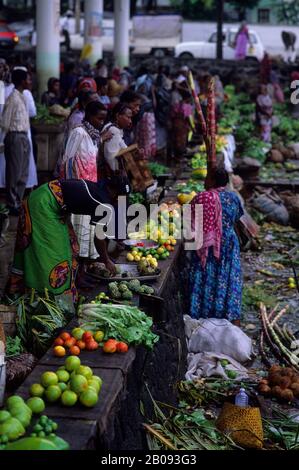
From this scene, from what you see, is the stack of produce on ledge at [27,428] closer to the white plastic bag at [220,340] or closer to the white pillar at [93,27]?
the white plastic bag at [220,340]

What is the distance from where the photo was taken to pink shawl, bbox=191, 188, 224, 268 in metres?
8.04

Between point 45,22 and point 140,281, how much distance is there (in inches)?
426

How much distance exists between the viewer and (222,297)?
8.33 meters

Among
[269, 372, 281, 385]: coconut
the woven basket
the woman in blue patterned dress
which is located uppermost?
the woman in blue patterned dress

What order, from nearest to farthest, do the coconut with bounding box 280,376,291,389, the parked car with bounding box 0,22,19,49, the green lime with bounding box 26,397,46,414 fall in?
the green lime with bounding box 26,397,46,414, the coconut with bounding box 280,376,291,389, the parked car with bounding box 0,22,19,49

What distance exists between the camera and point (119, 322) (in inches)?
226

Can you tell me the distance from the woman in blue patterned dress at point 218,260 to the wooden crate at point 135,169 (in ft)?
2.79

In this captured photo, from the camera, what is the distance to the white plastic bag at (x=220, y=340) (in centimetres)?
773

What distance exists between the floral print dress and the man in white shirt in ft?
9.69

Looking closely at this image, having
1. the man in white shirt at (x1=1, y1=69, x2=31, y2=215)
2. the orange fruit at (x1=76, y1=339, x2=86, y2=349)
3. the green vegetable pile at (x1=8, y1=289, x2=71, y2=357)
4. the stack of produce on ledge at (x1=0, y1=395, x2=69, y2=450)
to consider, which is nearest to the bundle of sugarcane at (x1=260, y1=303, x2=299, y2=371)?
the green vegetable pile at (x1=8, y1=289, x2=71, y2=357)

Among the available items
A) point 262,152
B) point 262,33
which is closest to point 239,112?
point 262,152

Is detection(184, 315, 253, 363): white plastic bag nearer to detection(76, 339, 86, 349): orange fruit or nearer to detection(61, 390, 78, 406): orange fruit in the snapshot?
detection(76, 339, 86, 349): orange fruit

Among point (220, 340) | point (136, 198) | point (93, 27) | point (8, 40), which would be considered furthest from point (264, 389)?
point (8, 40)

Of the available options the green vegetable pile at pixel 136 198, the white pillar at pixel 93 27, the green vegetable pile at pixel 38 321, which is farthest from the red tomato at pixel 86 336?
the white pillar at pixel 93 27
